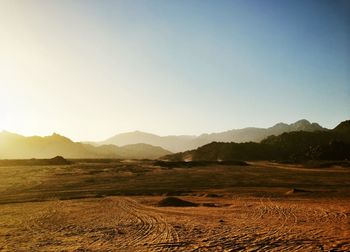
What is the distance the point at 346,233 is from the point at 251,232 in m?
3.96

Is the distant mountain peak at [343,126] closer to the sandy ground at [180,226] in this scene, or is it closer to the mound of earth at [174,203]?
the sandy ground at [180,226]

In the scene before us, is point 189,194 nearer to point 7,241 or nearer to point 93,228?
point 93,228

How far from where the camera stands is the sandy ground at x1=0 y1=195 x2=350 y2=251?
13.6m

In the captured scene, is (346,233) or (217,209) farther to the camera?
(217,209)

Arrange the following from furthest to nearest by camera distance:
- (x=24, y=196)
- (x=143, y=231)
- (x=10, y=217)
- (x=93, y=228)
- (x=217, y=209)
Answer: (x=24, y=196) < (x=217, y=209) < (x=10, y=217) < (x=93, y=228) < (x=143, y=231)

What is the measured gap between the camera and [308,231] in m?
15.3

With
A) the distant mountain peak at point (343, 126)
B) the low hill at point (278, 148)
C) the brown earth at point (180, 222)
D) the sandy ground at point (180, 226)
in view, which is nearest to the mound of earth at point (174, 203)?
the brown earth at point (180, 222)

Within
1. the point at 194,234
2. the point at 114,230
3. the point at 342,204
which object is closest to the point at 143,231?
the point at 114,230

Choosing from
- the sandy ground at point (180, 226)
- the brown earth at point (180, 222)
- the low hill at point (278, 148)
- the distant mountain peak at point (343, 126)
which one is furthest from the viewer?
the distant mountain peak at point (343, 126)

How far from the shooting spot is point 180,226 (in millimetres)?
17156

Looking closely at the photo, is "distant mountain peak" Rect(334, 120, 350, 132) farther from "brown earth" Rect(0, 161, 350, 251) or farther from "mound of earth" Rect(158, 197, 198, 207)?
"mound of earth" Rect(158, 197, 198, 207)

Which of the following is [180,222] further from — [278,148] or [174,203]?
[278,148]

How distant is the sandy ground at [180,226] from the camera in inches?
534

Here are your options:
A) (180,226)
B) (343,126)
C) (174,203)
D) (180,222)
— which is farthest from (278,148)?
(180,226)
